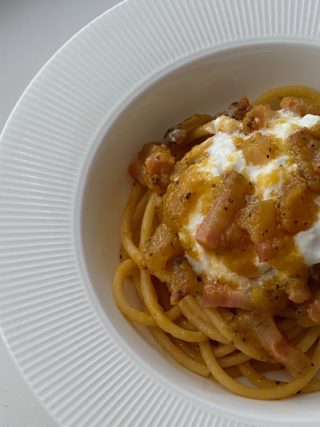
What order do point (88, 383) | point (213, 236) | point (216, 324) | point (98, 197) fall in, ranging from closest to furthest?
point (88, 383) → point (213, 236) → point (216, 324) → point (98, 197)

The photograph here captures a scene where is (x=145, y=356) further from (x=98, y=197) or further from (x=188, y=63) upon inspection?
(x=188, y=63)

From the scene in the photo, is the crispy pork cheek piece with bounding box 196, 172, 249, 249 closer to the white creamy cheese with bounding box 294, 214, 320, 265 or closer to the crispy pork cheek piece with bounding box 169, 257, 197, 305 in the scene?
the crispy pork cheek piece with bounding box 169, 257, 197, 305

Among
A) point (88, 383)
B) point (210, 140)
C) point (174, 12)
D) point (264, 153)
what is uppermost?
point (174, 12)

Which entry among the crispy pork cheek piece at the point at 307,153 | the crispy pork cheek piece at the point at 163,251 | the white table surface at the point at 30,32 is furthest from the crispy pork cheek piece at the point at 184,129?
the white table surface at the point at 30,32

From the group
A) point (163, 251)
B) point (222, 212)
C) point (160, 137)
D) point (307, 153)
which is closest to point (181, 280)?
point (163, 251)

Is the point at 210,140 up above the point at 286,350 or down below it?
above

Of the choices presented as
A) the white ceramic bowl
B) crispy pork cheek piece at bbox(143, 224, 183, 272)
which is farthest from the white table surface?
crispy pork cheek piece at bbox(143, 224, 183, 272)

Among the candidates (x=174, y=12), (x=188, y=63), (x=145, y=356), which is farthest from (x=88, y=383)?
(x=174, y=12)
